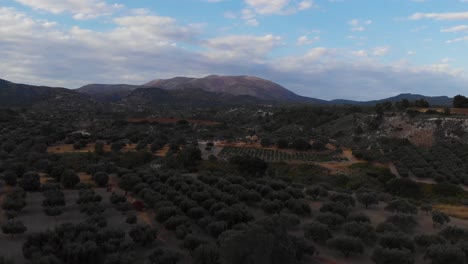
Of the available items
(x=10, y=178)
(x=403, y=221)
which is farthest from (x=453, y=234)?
(x=10, y=178)

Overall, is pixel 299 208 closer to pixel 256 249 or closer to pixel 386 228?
pixel 386 228

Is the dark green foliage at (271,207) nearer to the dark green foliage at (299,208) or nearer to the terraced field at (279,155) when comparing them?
the dark green foliage at (299,208)

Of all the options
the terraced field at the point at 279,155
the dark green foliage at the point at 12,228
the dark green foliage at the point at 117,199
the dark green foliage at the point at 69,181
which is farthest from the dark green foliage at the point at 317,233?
the terraced field at the point at 279,155

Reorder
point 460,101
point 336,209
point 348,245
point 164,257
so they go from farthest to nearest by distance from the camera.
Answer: point 460,101
point 336,209
point 348,245
point 164,257

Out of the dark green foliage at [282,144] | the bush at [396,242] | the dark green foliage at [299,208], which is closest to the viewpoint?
the bush at [396,242]

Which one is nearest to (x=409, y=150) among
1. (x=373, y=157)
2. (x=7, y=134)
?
(x=373, y=157)

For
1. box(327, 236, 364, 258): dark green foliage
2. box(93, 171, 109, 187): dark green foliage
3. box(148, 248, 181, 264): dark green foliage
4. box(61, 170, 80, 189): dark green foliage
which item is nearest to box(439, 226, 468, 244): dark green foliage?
box(327, 236, 364, 258): dark green foliage

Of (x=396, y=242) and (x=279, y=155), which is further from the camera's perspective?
(x=279, y=155)

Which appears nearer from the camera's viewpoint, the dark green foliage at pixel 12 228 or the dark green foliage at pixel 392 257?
the dark green foliage at pixel 392 257

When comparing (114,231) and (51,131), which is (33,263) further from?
(51,131)
